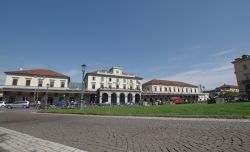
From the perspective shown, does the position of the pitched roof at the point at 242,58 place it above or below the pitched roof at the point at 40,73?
above

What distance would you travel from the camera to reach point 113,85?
7344cm

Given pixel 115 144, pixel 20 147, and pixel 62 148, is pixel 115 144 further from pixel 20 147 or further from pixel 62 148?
pixel 20 147

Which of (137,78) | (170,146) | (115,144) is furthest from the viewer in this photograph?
(137,78)

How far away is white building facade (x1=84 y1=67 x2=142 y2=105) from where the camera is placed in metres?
65.6

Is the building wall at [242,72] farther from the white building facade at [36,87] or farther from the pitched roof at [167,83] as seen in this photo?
the white building facade at [36,87]

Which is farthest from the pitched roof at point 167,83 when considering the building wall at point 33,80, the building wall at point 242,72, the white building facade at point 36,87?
the building wall at point 33,80

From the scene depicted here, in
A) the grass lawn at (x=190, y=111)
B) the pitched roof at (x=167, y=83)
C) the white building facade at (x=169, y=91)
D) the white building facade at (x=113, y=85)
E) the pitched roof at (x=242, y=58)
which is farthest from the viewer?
the pitched roof at (x=167, y=83)

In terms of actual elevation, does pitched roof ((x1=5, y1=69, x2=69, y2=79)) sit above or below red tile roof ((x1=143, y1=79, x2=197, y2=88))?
above

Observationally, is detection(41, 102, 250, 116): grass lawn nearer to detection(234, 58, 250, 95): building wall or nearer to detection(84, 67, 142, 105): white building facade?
detection(84, 67, 142, 105): white building facade

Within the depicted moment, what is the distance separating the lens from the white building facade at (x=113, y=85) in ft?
215

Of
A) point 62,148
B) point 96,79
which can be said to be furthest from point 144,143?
point 96,79

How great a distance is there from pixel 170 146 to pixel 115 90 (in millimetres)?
61699

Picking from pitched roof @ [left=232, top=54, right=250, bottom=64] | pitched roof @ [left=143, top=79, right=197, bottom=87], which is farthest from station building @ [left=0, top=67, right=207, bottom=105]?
pitched roof @ [left=232, top=54, right=250, bottom=64]

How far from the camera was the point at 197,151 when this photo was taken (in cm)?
448
